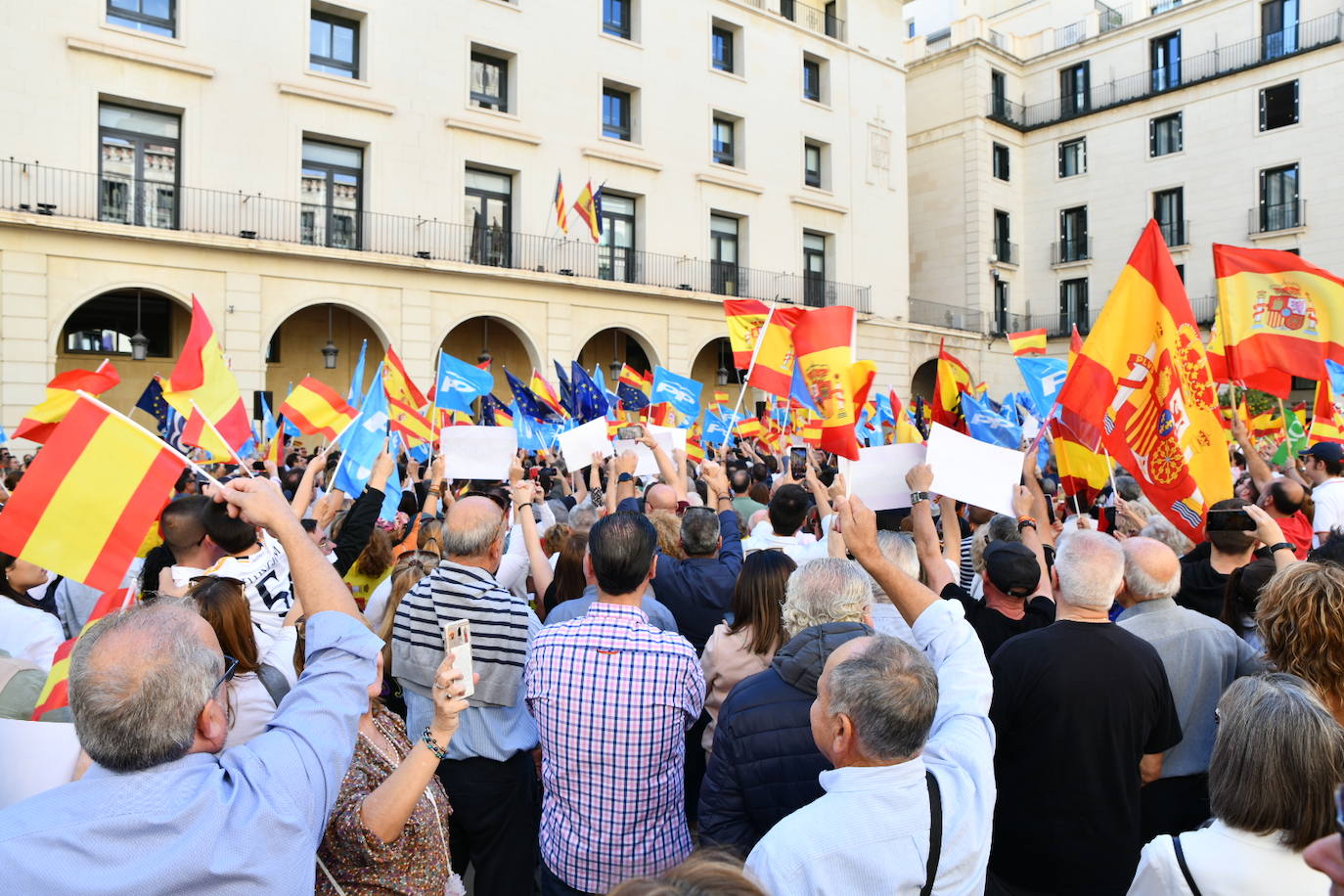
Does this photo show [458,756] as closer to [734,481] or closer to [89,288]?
[734,481]

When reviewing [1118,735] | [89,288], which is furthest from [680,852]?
[89,288]

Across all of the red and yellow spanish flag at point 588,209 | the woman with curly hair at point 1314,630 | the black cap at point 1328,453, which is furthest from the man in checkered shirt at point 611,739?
the red and yellow spanish flag at point 588,209

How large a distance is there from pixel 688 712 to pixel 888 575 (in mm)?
897

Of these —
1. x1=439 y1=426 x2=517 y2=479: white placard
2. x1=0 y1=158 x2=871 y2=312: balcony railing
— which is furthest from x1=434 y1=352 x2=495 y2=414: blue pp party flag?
x1=0 y1=158 x2=871 y2=312: balcony railing

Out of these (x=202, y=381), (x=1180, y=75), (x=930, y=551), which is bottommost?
(x=930, y=551)

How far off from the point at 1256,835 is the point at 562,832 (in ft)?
7.00

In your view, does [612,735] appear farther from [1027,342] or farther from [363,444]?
[1027,342]

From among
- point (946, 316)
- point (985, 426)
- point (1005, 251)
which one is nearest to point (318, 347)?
point (985, 426)

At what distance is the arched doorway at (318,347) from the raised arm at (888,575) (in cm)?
1939

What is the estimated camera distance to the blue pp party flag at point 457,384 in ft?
32.8

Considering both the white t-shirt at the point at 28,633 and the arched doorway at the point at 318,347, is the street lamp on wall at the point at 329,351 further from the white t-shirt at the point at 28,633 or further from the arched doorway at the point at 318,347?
the white t-shirt at the point at 28,633

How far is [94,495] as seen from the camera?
10.8 feet

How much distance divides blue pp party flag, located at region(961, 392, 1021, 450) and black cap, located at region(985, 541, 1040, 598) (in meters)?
6.82

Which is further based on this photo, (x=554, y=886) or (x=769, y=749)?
(x=554, y=886)
